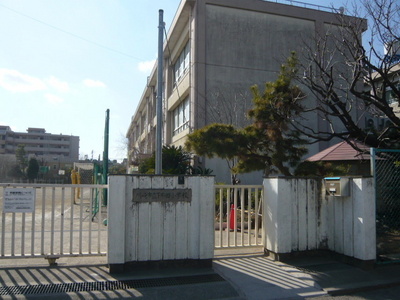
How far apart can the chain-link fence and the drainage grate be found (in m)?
4.58

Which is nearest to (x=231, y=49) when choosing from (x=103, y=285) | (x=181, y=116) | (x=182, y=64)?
(x=182, y=64)

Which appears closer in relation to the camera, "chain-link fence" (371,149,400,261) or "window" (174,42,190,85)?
"chain-link fence" (371,149,400,261)

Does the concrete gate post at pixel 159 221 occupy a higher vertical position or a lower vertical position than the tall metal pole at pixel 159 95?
lower

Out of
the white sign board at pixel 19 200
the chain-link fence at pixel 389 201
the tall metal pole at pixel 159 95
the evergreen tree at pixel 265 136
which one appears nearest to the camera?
the white sign board at pixel 19 200

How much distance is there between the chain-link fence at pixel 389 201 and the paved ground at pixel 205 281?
244 centimetres

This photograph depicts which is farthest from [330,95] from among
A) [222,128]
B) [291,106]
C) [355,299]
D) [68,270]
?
[68,270]

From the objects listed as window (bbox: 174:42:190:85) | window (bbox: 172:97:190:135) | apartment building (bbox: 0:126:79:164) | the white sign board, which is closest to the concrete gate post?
the white sign board

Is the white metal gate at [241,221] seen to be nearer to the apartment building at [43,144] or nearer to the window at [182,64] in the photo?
the window at [182,64]

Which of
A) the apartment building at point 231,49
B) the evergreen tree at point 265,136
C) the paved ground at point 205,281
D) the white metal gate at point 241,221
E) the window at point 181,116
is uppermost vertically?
the apartment building at point 231,49

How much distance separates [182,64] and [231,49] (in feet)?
13.5

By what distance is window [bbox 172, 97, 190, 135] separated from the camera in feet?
65.0

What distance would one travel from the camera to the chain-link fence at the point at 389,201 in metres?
8.60

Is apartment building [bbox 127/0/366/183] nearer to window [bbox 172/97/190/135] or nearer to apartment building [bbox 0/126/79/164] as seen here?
window [bbox 172/97/190/135]

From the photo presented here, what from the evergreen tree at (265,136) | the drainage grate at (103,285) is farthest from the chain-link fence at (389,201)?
the drainage grate at (103,285)
